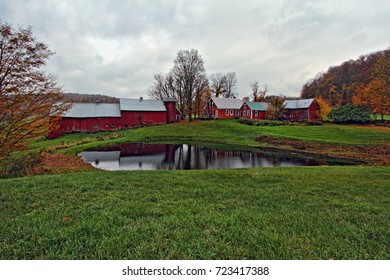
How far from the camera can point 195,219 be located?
4180mm

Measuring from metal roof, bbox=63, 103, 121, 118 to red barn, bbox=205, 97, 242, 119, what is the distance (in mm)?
23186

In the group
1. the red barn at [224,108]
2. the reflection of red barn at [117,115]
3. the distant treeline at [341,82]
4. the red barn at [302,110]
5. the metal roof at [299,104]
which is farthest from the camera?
the distant treeline at [341,82]

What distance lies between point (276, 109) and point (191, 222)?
2052 inches

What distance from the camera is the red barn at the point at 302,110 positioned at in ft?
176

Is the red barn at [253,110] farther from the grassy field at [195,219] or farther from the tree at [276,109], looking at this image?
the grassy field at [195,219]

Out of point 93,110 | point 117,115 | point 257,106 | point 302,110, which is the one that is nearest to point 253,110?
point 257,106

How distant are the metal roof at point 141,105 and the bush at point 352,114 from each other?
36585 mm

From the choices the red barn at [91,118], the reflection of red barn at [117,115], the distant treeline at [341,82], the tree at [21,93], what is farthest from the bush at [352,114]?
the tree at [21,93]

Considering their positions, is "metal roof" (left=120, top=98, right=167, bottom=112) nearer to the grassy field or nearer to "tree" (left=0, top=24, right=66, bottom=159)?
"tree" (left=0, top=24, right=66, bottom=159)

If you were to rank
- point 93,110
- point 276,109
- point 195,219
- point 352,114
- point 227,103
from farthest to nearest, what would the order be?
1. point 227,103
2. point 276,109
3. point 93,110
4. point 352,114
5. point 195,219

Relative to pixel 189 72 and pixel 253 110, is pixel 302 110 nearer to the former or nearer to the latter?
pixel 253 110

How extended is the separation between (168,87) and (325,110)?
40.1 m

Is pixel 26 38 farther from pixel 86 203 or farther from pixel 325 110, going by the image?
pixel 325 110
